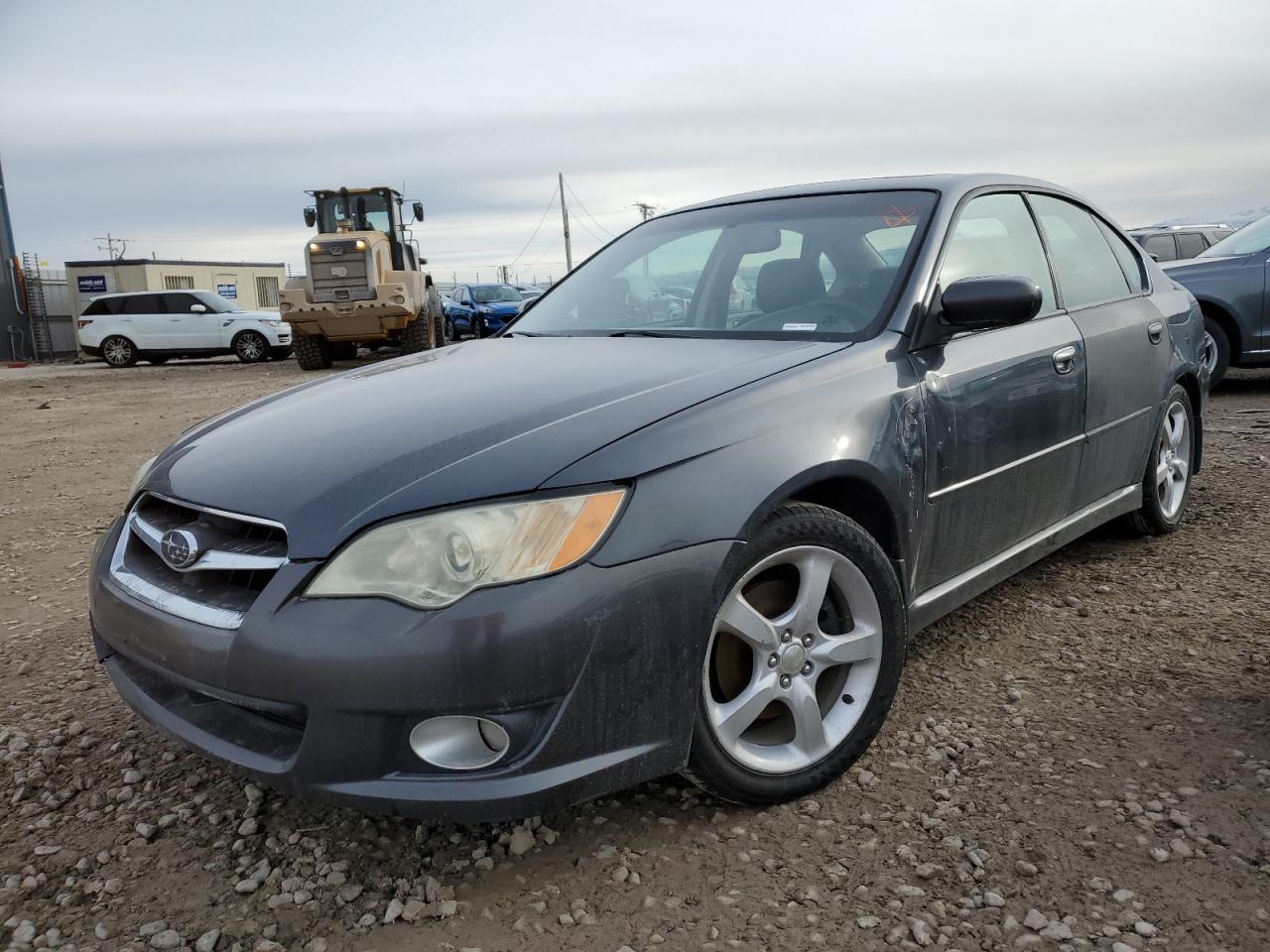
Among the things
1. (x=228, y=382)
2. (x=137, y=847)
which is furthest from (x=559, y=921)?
(x=228, y=382)

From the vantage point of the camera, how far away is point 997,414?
278 centimetres

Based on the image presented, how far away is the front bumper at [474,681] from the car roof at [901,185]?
1.66 metres

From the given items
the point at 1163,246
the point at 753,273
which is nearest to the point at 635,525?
the point at 753,273

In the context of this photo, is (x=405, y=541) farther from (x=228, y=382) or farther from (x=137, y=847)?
(x=228, y=382)

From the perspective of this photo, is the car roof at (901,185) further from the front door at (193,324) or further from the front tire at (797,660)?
the front door at (193,324)

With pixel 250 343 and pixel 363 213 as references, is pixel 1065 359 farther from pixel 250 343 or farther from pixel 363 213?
pixel 250 343

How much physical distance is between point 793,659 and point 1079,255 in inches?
86.4

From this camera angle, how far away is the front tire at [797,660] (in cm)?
209

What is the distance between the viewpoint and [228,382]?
15.0 meters

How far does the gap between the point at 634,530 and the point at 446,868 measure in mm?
851

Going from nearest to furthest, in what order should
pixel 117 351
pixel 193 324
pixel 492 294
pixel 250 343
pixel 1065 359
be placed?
pixel 1065 359 → pixel 250 343 → pixel 193 324 → pixel 117 351 → pixel 492 294

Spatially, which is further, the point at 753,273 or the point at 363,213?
the point at 363,213

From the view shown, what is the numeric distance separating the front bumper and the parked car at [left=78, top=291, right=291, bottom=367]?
19685 millimetres

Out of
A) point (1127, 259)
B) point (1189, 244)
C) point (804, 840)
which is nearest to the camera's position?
point (804, 840)
